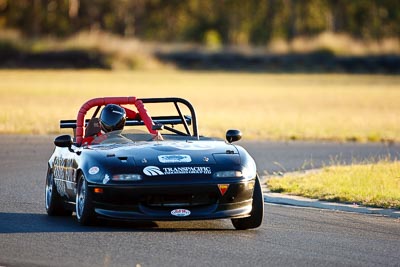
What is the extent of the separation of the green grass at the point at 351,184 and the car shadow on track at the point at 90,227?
2585mm

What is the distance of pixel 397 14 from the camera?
104000 millimetres

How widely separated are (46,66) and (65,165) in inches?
2184

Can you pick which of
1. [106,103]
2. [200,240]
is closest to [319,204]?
[106,103]

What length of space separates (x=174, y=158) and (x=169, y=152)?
7.3 inches

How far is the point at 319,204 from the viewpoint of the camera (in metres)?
14.2

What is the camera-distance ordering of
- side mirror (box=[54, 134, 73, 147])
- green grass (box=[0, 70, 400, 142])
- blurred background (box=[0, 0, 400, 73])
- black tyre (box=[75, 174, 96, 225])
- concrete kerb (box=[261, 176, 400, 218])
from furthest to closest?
blurred background (box=[0, 0, 400, 73])
green grass (box=[0, 70, 400, 142])
concrete kerb (box=[261, 176, 400, 218])
side mirror (box=[54, 134, 73, 147])
black tyre (box=[75, 174, 96, 225])

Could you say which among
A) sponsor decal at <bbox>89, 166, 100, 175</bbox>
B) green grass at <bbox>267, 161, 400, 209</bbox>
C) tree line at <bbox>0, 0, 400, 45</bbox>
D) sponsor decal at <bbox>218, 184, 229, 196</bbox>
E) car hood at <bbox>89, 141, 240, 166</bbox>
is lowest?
tree line at <bbox>0, 0, 400, 45</bbox>

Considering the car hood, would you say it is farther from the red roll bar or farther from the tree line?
the tree line

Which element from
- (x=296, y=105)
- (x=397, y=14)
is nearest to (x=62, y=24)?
(x=397, y=14)

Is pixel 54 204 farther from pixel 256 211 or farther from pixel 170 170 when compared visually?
pixel 256 211

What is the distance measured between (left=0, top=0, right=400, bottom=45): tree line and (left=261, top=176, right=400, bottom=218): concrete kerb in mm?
82428

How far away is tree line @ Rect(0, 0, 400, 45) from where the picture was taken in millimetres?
101000

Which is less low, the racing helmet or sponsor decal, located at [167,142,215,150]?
the racing helmet

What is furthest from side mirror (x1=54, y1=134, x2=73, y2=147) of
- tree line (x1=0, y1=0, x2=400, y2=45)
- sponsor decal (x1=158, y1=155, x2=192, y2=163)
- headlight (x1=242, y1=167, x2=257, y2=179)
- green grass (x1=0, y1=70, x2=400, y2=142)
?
tree line (x1=0, y1=0, x2=400, y2=45)
